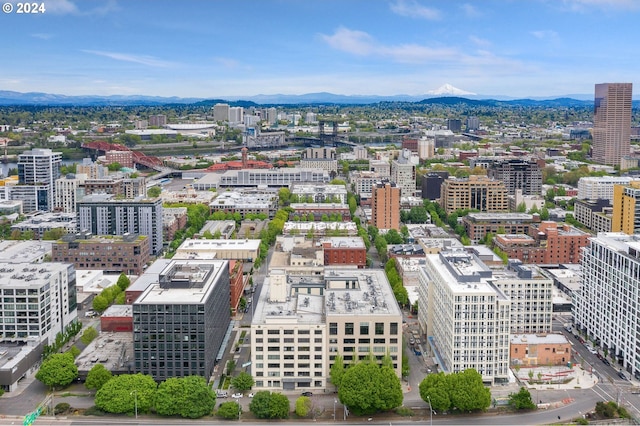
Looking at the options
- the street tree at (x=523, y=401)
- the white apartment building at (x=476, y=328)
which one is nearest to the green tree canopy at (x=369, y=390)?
the white apartment building at (x=476, y=328)

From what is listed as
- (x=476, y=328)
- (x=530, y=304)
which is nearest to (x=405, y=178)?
(x=530, y=304)

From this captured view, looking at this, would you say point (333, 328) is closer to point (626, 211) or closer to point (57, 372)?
point (57, 372)

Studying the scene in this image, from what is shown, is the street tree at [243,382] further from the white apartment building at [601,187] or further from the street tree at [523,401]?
the white apartment building at [601,187]

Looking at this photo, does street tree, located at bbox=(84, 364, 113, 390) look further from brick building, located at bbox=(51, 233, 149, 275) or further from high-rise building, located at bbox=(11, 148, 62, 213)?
high-rise building, located at bbox=(11, 148, 62, 213)

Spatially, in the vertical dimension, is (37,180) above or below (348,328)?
above

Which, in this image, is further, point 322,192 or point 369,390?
point 322,192

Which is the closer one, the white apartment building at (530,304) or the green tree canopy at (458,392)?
the green tree canopy at (458,392)
